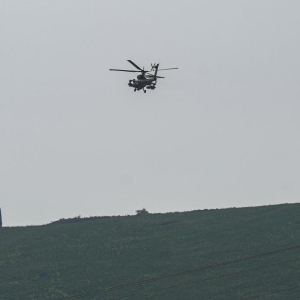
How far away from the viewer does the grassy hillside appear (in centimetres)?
12344

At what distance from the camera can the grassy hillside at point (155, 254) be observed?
123438mm

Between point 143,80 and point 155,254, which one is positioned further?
point 155,254

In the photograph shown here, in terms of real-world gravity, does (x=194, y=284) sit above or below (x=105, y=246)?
below

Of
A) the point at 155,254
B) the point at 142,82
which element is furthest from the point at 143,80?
the point at 155,254

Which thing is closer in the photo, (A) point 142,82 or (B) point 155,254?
A: (A) point 142,82

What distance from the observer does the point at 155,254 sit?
146625mm

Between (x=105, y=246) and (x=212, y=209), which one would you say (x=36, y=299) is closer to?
(x=105, y=246)

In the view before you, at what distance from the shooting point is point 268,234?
484 feet

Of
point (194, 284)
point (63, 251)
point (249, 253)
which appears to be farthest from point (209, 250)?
point (63, 251)

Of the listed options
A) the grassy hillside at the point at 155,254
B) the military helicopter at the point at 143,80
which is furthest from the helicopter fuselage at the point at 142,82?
the grassy hillside at the point at 155,254

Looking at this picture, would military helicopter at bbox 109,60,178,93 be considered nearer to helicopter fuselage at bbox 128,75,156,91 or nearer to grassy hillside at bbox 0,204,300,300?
helicopter fuselage at bbox 128,75,156,91

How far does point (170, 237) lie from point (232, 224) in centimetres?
1281

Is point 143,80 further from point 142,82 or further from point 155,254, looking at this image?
point 155,254

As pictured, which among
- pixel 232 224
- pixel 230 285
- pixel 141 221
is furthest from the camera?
pixel 141 221
